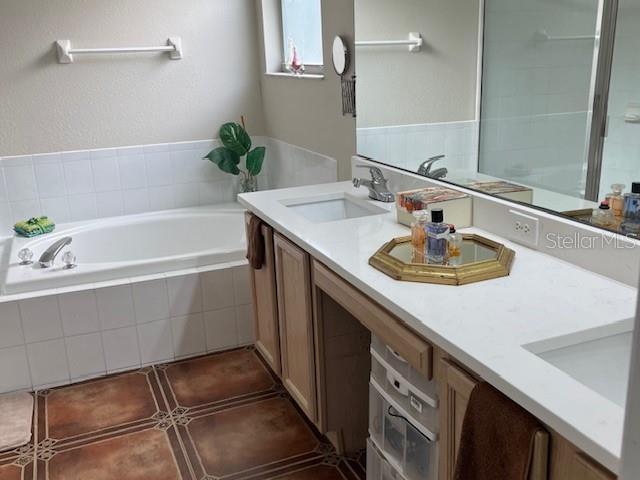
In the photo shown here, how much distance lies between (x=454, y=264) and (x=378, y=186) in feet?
2.85

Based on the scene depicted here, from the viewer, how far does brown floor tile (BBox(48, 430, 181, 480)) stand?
2211 millimetres

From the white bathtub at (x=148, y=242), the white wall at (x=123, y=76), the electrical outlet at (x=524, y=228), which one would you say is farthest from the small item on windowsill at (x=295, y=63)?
the electrical outlet at (x=524, y=228)

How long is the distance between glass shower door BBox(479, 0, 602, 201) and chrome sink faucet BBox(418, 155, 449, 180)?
0.19 meters

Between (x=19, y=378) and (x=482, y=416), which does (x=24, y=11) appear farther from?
(x=482, y=416)

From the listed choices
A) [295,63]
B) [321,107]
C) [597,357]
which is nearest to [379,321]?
[597,357]

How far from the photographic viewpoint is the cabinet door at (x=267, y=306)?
2.42 m

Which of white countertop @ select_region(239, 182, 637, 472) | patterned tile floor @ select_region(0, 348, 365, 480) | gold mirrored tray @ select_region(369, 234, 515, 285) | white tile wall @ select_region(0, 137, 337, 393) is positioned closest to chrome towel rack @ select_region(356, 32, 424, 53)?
white tile wall @ select_region(0, 137, 337, 393)

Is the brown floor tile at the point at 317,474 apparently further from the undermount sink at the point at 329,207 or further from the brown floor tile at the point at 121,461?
the undermount sink at the point at 329,207

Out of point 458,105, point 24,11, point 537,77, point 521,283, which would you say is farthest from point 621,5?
point 24,11

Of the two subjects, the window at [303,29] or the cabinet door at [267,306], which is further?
the window at [303,29]

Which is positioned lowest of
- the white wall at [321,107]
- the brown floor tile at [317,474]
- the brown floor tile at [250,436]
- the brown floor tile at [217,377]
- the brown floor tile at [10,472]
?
the brown floor tile at [317,474]

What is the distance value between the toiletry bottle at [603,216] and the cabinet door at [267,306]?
1163mm

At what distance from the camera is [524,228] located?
1.84 metres

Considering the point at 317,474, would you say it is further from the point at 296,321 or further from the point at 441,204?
the point at 441,204
